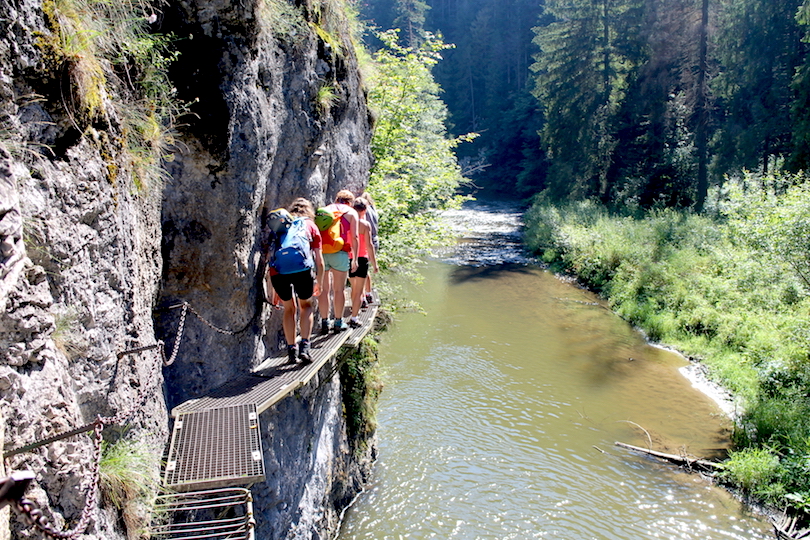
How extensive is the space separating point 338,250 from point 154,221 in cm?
272

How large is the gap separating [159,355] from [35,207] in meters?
1.74

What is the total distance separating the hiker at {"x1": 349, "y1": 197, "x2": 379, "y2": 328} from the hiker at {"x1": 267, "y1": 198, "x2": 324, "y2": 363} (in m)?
0.91

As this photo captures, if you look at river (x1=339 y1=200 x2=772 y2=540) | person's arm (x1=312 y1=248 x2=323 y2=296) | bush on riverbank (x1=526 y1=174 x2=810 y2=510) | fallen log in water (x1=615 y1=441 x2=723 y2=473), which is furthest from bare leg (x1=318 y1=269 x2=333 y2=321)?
bush on riverbank (x1=526 y1=174 x2=810 y2=510)

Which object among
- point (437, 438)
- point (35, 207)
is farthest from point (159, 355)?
point (437, 438)

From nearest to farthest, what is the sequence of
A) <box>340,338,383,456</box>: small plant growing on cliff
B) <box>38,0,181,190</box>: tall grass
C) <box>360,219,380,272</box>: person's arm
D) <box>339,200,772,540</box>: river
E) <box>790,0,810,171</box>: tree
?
<box>38,0,181,190</box>: tall grass → <box>360,219,380,272</box>: person's arm → <box>339,200,772,540</box>: river → <box>340,338,383,456</box>: small plant growing on cliff → <box>790,0,810,171</box>: tree

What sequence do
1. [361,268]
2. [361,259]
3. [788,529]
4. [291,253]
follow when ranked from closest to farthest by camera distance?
[291,253] < [361,259] < [361,268] < [788,529]

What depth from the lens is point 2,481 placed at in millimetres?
1784

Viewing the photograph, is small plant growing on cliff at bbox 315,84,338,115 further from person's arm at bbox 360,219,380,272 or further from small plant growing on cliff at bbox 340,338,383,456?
small plant growing on cliff at bbox 340,338,383,456

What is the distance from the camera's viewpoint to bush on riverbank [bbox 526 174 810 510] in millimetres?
9867

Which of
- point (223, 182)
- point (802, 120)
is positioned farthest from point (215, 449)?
point (802, 120)

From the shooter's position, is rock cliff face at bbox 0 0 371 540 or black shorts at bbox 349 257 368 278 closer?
rock cliff face at bbox 0 0 371 540

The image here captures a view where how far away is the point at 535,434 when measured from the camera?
11344 millimetres

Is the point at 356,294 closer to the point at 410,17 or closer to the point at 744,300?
the point at 744,300

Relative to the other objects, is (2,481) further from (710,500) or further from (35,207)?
(710,500)
